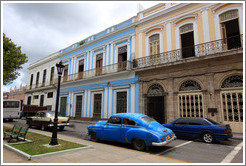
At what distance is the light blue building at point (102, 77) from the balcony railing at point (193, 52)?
1.70m

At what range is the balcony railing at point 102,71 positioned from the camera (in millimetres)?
16337

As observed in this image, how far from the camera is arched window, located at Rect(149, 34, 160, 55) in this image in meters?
14.9

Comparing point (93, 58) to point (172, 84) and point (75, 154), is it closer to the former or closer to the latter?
point (172, 84)

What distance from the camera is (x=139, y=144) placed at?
21.7 feet

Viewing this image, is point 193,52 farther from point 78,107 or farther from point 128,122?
point 78,107

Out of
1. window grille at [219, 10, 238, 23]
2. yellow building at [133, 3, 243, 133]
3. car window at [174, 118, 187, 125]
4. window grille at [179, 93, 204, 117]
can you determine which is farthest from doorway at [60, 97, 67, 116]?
window grille at [219, 10, 238, 23]

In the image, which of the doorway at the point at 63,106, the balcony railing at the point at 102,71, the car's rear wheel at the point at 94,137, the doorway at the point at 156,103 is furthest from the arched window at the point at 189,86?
the doorway at the point at 63,106

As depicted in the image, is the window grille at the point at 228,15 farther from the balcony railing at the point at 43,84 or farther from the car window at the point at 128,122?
the balcony railing at the point at 43,84

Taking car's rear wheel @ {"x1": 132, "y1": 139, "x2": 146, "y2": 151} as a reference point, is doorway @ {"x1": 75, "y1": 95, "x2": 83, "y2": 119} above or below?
above

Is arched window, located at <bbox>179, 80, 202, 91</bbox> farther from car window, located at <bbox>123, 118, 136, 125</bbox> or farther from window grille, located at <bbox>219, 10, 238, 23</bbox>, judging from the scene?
car window, located at <bbox>123, 118, 136, 125</bbox>

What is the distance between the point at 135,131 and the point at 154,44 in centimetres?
1038

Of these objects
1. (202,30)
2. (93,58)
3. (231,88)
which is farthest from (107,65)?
(231,88)

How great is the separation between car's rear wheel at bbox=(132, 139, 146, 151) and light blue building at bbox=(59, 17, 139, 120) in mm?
8116

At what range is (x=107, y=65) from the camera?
58.7ft
